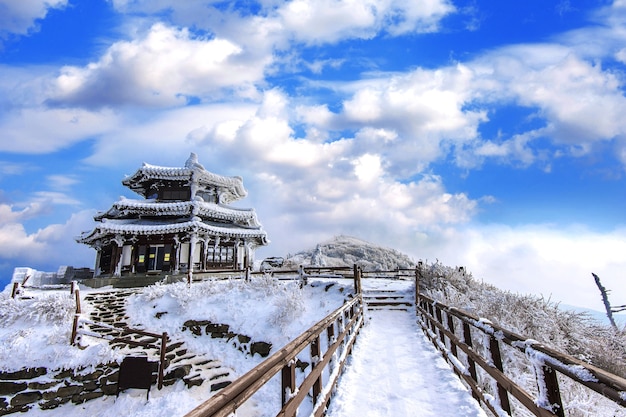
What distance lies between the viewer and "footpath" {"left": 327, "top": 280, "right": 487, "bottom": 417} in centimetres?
504

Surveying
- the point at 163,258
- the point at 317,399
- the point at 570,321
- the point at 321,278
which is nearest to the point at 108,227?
the point at 163,258

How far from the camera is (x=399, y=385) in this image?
6141 mm

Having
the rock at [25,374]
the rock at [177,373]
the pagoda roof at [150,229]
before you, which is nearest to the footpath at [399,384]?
the rock at [177,373]

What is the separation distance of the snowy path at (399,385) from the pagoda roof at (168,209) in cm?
2040

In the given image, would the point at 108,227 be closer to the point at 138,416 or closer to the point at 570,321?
the point at 138,416

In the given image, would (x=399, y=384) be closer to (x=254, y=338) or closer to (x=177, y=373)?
(x=177, y=373)

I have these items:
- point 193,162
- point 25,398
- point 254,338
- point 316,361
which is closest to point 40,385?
point 25,398

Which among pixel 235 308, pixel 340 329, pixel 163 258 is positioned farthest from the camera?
pixel 163 258

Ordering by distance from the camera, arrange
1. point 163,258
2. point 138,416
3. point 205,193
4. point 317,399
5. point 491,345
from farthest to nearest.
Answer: point 205,193 < point 163,258 < point 138,416 < point 317,399 < point 491,345

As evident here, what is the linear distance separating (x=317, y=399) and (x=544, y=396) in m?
2.81

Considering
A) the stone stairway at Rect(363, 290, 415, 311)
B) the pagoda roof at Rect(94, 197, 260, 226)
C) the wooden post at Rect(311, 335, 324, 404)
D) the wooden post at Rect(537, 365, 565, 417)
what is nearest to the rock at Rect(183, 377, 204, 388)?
the stone stairway at Rect(363, 290, 415, 311)

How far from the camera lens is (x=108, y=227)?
24.1 m

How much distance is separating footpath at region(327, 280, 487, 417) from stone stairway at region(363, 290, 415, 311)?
5531mm

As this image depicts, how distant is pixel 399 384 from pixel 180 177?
2664 cm
